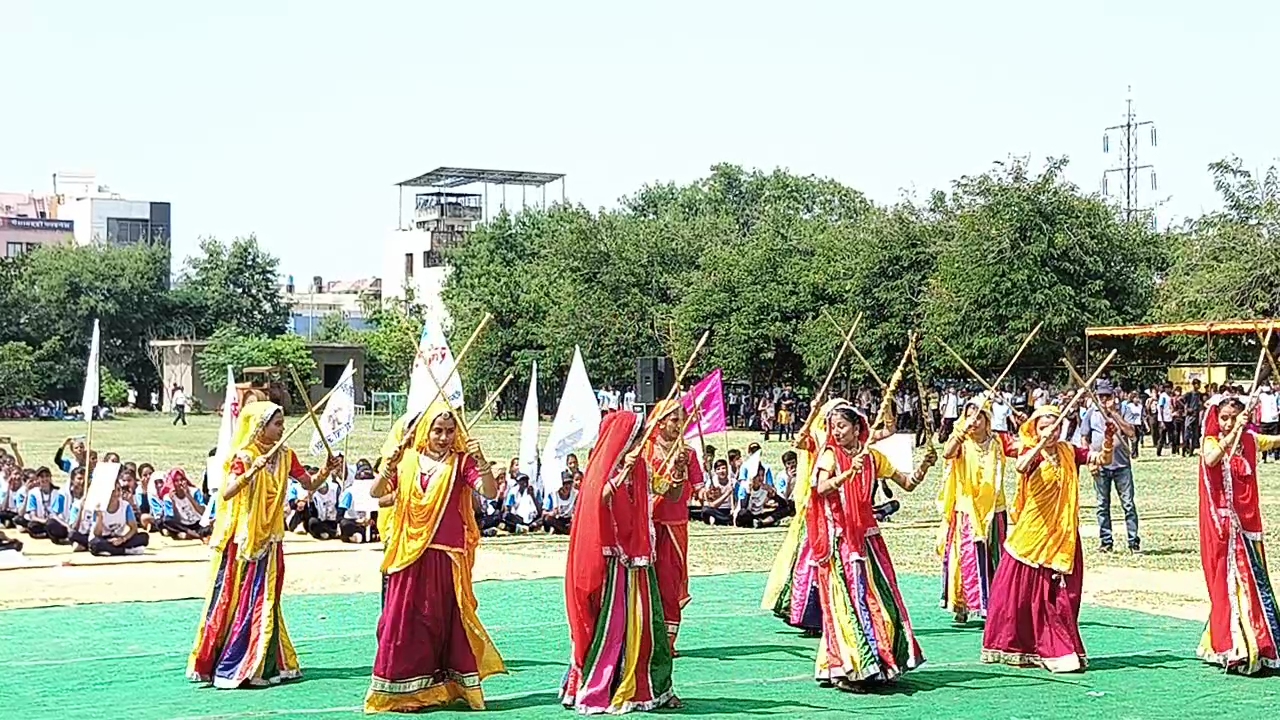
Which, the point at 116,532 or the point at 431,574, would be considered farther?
the point at 116,532

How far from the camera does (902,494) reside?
79.7 ft

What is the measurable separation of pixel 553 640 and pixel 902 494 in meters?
13.8

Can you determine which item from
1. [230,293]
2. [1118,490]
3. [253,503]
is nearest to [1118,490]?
[1118,490]

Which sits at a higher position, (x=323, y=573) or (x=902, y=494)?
(x=902, y=494)

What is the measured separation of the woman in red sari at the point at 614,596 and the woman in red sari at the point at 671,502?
928 millimetres

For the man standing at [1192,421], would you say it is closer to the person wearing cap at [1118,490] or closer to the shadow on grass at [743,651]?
the person wearing cap at [1118,490]

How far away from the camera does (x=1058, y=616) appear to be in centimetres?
995

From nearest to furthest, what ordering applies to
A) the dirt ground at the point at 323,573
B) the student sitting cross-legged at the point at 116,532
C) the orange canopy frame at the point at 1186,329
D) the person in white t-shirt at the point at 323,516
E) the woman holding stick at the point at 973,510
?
1. the woman holding stick at the point at 973,510
2. the dirt ground at the point at 323,573
3. the student sitting cross-legged at the point at 116,532
4. the person in white t-shirt at the point at 323,516
5. the orange canopy frame at the point at 1186,329

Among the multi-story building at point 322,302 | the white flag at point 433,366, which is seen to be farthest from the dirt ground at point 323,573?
the multi-story building at point 322,302

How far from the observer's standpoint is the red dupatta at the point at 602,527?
867 cm

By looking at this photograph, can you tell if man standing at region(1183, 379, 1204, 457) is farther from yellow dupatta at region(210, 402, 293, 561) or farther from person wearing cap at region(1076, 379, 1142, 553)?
yellow dupatta at region(210, 402, 293, 561)

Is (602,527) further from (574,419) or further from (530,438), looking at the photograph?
(530,438)

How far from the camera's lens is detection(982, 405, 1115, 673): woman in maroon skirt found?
9.93 m

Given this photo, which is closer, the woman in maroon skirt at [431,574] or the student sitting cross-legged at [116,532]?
the woman in maroon skirt at [431,574]
